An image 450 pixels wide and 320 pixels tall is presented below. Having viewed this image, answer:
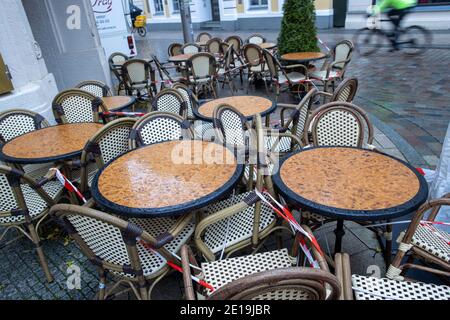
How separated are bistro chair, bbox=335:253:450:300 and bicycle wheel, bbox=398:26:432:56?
27.1 ft

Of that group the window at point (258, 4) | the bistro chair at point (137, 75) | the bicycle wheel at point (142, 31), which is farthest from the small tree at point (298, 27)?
the bicycle wheel at point (142, 31)

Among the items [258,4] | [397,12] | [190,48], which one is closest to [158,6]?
[258,4]

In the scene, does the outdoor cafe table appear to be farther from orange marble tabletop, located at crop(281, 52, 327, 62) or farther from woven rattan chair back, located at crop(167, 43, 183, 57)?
woven rattan chair back, located at crop(167, 43, 183, 57)

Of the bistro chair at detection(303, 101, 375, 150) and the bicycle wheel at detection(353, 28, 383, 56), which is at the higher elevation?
the bistro chair at detection(303, 101, 375, 150)

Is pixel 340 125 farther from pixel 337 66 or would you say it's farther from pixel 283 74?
pixel 337 66

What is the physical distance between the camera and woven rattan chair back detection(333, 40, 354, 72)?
5.37 metres

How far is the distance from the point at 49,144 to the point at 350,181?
2368 mm

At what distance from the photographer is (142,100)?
6.30m

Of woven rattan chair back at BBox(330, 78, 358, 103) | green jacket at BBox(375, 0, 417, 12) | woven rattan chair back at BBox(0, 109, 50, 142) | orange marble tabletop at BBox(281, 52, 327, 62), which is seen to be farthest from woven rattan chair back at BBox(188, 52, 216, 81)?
green jacket at BBox(375, 0, 417, 12)

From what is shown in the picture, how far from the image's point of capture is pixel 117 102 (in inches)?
159

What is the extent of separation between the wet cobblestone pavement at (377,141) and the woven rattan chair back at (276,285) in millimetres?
1169

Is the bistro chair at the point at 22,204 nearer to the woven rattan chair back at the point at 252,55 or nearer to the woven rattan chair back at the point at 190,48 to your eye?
the woven rattan chair back at the point at 252,55

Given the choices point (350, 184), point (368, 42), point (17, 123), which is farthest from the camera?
point (368, 42)
